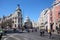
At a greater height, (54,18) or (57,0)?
(57,0)

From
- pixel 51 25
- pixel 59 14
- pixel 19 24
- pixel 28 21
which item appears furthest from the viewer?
pixel 28 21

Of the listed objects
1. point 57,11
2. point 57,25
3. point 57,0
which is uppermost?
point 57,0

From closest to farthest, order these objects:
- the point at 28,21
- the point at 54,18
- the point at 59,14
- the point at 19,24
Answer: the point at 59,14 < the point at 54,18 < the point at 19,24 < the point at 28,21

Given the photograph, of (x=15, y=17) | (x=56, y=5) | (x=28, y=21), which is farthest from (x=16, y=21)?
(x=56, y=5)

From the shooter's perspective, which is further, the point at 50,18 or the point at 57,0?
the point at 50,18

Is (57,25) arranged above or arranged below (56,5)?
below

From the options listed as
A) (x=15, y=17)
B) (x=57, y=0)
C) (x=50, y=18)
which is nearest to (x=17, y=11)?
(x=15, y=17)

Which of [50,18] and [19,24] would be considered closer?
[50,18]

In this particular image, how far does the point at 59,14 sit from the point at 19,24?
273 feet

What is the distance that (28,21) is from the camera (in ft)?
617

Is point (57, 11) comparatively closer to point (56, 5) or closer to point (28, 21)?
point (56, 5)

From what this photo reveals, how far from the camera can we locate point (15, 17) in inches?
6407

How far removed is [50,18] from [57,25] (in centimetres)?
1224

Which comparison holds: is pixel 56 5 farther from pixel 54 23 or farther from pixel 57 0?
pixel 54 23
